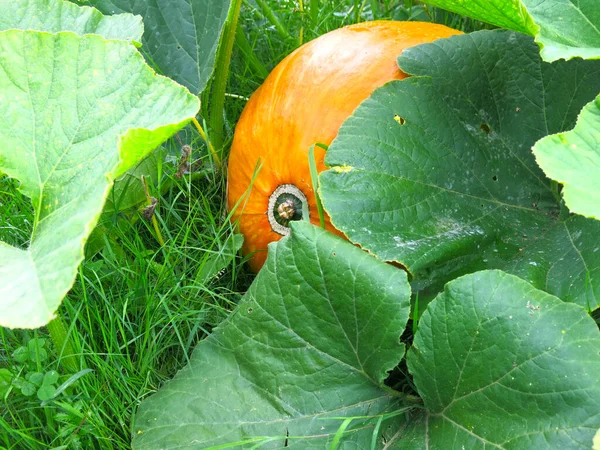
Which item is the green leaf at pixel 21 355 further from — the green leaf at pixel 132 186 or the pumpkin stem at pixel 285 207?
the pumpkin stem at pixel 285 207

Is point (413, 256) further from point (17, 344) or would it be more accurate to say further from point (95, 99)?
point (17, 344)

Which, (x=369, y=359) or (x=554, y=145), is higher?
(x=554, y=145)

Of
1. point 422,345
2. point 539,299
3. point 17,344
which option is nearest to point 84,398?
point 17,344

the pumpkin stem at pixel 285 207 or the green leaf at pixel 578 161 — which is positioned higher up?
the green leaf at pixel 578 161

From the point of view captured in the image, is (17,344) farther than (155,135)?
Yes

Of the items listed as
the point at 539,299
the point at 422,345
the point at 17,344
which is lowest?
the point at 17,344

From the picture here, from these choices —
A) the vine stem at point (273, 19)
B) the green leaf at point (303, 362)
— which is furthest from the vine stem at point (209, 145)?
the green leaf at point (303, 362)
